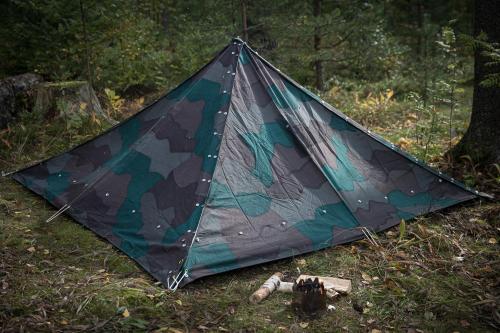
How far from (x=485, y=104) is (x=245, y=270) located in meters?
3.40

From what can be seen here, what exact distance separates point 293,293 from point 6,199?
3.55m

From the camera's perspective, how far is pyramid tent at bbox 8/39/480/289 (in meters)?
4.37

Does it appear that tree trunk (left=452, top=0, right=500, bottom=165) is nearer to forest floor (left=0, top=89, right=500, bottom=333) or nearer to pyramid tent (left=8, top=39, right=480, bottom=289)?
pyramid tent (left=8, top=39, right=480, bottom=289)

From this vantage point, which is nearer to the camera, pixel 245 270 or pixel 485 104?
pixel 245 270

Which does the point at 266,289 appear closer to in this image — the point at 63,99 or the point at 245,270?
the point at 245,270

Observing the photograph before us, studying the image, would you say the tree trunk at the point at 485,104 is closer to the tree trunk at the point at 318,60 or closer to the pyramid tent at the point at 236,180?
the pyramid tent at the point at 236,180

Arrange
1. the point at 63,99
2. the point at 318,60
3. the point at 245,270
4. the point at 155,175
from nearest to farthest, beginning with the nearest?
the point at 245,270 < the point at 155,175 < the point at 63,99 < the point at 318,60

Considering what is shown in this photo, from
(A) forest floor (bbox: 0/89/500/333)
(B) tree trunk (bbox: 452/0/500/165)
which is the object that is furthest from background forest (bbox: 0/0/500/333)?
(B) tree trunk (bbox: 452/0/500/165)

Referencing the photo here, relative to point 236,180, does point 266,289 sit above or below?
below

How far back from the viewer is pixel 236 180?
4.67 m

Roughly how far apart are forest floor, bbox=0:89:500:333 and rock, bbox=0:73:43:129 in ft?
9.00

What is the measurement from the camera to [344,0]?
10844 mm

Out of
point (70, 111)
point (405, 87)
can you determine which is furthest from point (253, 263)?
point (405, 87)

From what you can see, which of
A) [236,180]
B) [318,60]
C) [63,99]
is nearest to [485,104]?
[236,180]
